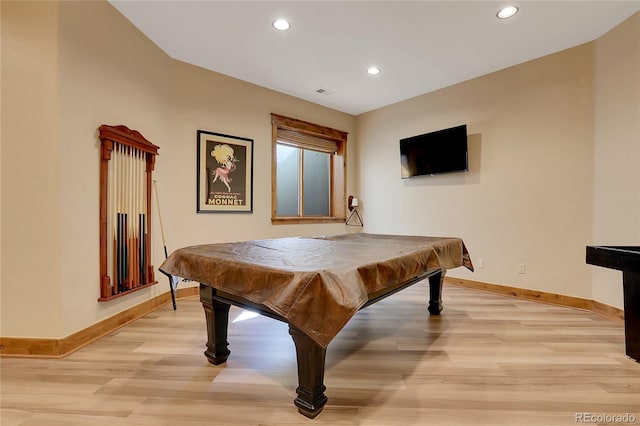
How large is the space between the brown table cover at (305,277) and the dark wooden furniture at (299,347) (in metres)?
0.18

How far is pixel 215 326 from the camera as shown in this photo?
75.4 inches

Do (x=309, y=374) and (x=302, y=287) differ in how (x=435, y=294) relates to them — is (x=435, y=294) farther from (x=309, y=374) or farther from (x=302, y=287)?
(x=302, y=287)

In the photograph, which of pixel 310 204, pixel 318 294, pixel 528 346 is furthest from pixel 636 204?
pixel 310 204

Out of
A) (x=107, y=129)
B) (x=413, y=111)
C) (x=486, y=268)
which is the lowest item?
(x=486, y=268)

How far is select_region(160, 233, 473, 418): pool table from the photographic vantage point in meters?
1.16

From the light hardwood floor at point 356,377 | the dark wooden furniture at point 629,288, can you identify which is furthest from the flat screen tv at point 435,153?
the light hardwood floor at point 356,377

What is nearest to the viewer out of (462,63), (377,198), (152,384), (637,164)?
(152,384)

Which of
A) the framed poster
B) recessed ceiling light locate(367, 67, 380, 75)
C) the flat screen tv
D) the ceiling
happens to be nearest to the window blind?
the framed poster

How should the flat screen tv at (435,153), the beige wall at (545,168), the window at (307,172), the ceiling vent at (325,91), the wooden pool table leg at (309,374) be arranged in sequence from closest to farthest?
the wooden pool table leg at (309,374)
the beige wall at (545,168)
the flat screen tv at (435,153)
the ceiling vent at (325,91)
the window at (307,172)

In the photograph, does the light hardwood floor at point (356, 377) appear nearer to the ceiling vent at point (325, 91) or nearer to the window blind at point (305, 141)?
the window blind at point (305, 141)

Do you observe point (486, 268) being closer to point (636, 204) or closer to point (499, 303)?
point (499, 303)

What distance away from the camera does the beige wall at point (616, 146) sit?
101 inches

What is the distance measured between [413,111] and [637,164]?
2.61m

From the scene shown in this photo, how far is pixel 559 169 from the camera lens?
315cm
